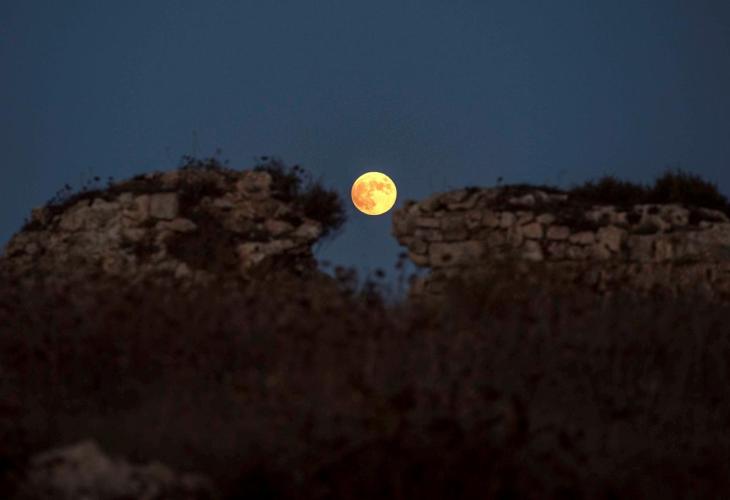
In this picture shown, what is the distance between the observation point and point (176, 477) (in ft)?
15.7

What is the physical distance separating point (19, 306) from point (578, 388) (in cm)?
397

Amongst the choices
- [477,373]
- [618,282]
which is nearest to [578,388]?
[477,373]

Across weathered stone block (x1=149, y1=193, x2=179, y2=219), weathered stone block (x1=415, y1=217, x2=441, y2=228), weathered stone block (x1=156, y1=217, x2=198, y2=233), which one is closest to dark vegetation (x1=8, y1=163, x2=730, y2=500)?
weathered stone block (x1=415, y1=217, x2=441, y2=228)

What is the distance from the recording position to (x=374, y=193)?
51.4 ft

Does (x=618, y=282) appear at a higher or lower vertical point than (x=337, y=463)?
higher

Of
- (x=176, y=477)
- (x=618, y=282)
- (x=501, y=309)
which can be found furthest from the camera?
(x=618, y=282)

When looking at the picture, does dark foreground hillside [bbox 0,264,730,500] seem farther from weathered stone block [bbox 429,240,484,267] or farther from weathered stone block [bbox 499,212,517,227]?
weathered stone block [bbox 499,212,517,227]

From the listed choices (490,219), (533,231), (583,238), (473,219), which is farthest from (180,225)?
(583,238)

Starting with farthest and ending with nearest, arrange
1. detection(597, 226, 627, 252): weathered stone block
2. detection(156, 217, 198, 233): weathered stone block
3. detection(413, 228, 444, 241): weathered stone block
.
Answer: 1. detection(156, 217, 198, 233): weathered stone block
2. detection(413, 228, 444, 241): weathered stone block
3. detection(597, 226, 627, 252): weathered stone block

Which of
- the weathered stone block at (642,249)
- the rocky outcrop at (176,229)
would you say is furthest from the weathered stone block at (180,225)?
the weathered stone block at (642,249)

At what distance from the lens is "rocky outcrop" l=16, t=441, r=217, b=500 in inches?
181

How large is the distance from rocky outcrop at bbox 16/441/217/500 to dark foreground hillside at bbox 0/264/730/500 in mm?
185

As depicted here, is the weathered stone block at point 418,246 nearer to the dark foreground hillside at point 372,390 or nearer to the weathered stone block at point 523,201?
the weathered stone block at point 523,201

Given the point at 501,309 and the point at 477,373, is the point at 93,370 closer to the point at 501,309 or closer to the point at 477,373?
the point at 477,373
